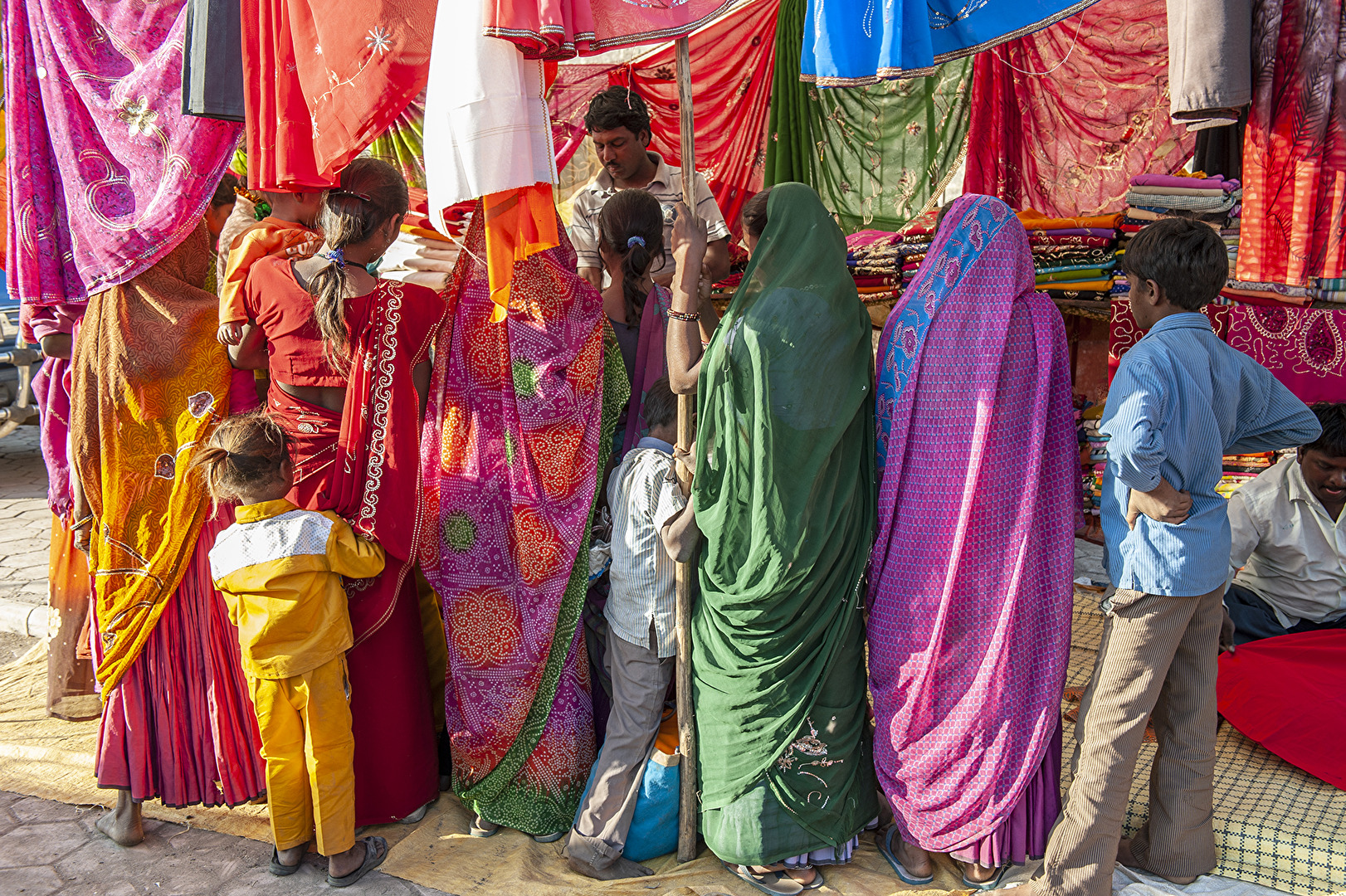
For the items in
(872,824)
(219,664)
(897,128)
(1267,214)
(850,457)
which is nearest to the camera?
(850,457)

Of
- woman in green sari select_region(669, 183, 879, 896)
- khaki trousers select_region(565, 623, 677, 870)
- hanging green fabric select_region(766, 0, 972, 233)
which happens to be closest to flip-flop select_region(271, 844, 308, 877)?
khaki trousers select_region(565, 623, 677, 870)

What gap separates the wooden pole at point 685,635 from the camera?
271cm

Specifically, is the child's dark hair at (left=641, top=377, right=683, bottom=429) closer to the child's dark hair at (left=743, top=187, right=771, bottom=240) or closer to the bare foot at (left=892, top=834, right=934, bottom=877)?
the child's dark hair at (left=743, top=187, right=771, bottom=240)

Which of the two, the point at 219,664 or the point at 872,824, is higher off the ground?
the point at 219,664

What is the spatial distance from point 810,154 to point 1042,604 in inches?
143

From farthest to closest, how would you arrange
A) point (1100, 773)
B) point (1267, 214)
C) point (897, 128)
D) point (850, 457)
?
point (897, 128) < point (1267, 214) < point (850, 457) < point (1100, 773)

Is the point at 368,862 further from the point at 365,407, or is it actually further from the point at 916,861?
the point at 916,861

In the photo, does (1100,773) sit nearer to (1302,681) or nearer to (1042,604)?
(1042,604)

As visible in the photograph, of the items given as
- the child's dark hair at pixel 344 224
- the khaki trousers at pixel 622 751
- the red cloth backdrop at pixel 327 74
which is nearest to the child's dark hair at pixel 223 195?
the red cloth backdrop at pixel 327 74

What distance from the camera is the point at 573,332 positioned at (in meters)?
2.94

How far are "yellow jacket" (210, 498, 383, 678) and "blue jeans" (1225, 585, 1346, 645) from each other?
324 cm

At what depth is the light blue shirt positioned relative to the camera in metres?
2.33

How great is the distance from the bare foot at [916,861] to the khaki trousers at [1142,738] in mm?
317

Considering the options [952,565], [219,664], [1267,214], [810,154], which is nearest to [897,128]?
[810,154]
